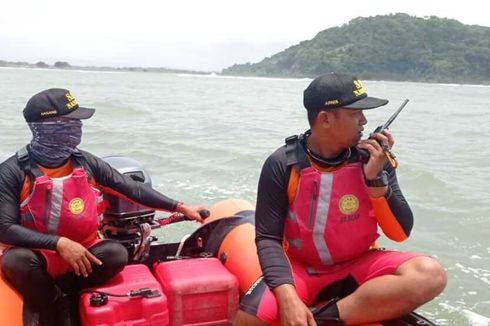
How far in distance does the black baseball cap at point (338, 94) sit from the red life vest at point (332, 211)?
10.4 inches

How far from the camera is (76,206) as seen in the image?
2.72m

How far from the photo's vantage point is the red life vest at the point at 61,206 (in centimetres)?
266

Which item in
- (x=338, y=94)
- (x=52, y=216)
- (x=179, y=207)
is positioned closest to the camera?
(x=338, y=94)

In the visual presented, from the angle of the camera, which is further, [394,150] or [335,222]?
[394,150]

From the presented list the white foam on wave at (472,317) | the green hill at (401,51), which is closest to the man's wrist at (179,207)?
the white foam on wave at (472,317)

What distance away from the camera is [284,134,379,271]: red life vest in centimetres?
252

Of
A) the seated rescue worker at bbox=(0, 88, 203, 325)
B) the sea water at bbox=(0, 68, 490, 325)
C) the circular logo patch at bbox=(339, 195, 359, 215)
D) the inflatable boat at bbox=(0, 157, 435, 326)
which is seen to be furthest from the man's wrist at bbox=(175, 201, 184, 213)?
the sea water at bbox=(0, 68, 490, 325)

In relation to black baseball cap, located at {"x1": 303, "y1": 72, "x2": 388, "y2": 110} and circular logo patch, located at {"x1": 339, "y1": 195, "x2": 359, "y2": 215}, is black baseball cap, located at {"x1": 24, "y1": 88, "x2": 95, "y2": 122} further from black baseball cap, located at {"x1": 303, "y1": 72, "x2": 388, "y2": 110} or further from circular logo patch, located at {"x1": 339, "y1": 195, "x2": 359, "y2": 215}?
circular logo patch, located at {"x1": 339, "y1": 195, "x2": 359, "y2": 215}

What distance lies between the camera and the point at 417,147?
1294 centimetres

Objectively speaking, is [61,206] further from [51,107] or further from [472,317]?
[472,317]

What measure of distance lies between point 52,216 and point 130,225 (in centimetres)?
84

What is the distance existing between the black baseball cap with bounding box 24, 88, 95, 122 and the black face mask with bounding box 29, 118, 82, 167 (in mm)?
30

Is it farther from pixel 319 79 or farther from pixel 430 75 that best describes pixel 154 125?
pixel 430 75

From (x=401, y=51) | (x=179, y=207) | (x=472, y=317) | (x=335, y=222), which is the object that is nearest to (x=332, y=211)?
(x=335, y=222)
